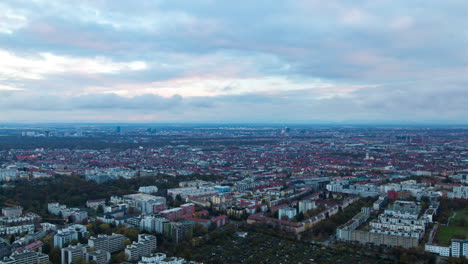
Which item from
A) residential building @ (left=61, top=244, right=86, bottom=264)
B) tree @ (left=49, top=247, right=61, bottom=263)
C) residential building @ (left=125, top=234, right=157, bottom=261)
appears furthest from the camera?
residential building @ (left=125, top=234, right=157, bottom=261)

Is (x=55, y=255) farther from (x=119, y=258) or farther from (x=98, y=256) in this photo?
(x=119, y=258)

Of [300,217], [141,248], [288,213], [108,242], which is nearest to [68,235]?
[108,242]

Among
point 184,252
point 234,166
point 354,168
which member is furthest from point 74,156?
point 184,252

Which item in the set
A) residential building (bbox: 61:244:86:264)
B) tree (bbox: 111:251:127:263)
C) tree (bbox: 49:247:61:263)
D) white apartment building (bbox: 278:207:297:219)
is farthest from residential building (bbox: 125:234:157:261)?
white apartment building (bbox: 278:207:297:219)

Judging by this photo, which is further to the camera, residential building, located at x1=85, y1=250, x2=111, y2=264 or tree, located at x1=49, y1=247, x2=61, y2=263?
tree, located at x1=49, y1=247, x2=61, y2=263

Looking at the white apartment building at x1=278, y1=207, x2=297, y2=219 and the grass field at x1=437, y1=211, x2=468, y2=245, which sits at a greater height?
→ the white apartment building at x1=278, y1=207, x2=297, y2=219

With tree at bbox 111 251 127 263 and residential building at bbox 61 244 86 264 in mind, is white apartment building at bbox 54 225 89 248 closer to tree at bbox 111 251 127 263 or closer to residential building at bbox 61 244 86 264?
residential building at bbox 61 244 86 264

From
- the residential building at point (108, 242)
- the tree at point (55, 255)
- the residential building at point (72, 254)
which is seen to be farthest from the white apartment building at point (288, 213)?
the tree at point (55, 255)

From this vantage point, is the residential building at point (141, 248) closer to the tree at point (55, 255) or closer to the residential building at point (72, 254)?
the residential building at point (72, 254)
